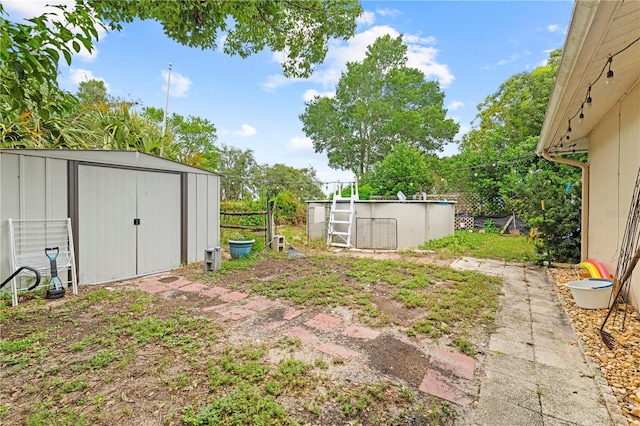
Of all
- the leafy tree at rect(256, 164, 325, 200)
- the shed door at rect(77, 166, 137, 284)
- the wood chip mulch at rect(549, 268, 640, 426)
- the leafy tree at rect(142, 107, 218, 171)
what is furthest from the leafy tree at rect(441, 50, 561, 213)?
the leafy tree at rect(142, 107, 218, 171)

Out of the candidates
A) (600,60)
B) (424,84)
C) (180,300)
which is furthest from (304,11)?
(424,84)

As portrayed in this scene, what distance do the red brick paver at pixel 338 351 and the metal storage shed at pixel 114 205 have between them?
3818 millimetres

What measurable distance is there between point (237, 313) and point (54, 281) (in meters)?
2.48

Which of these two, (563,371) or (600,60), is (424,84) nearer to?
(600,60)

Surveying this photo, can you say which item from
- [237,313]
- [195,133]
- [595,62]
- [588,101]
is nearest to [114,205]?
[237,313]

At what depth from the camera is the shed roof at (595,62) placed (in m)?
1.72

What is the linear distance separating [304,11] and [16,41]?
4.00 m

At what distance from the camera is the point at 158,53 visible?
848 cm

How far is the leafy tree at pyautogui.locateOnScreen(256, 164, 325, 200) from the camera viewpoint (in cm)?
1772

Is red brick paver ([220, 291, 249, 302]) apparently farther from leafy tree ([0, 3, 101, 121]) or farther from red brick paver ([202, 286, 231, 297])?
leafy tree ([0, 3, 101, 121])

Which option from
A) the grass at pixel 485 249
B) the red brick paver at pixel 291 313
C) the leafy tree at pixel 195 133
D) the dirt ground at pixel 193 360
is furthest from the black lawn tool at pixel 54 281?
the leafy tree at pixel 195 133

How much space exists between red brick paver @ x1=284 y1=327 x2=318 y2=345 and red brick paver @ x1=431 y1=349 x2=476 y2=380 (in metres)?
1.01

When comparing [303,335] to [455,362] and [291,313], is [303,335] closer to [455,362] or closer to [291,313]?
[291,313]

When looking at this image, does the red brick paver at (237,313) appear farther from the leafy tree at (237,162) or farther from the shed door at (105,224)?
the leafy tree at (237,162)
